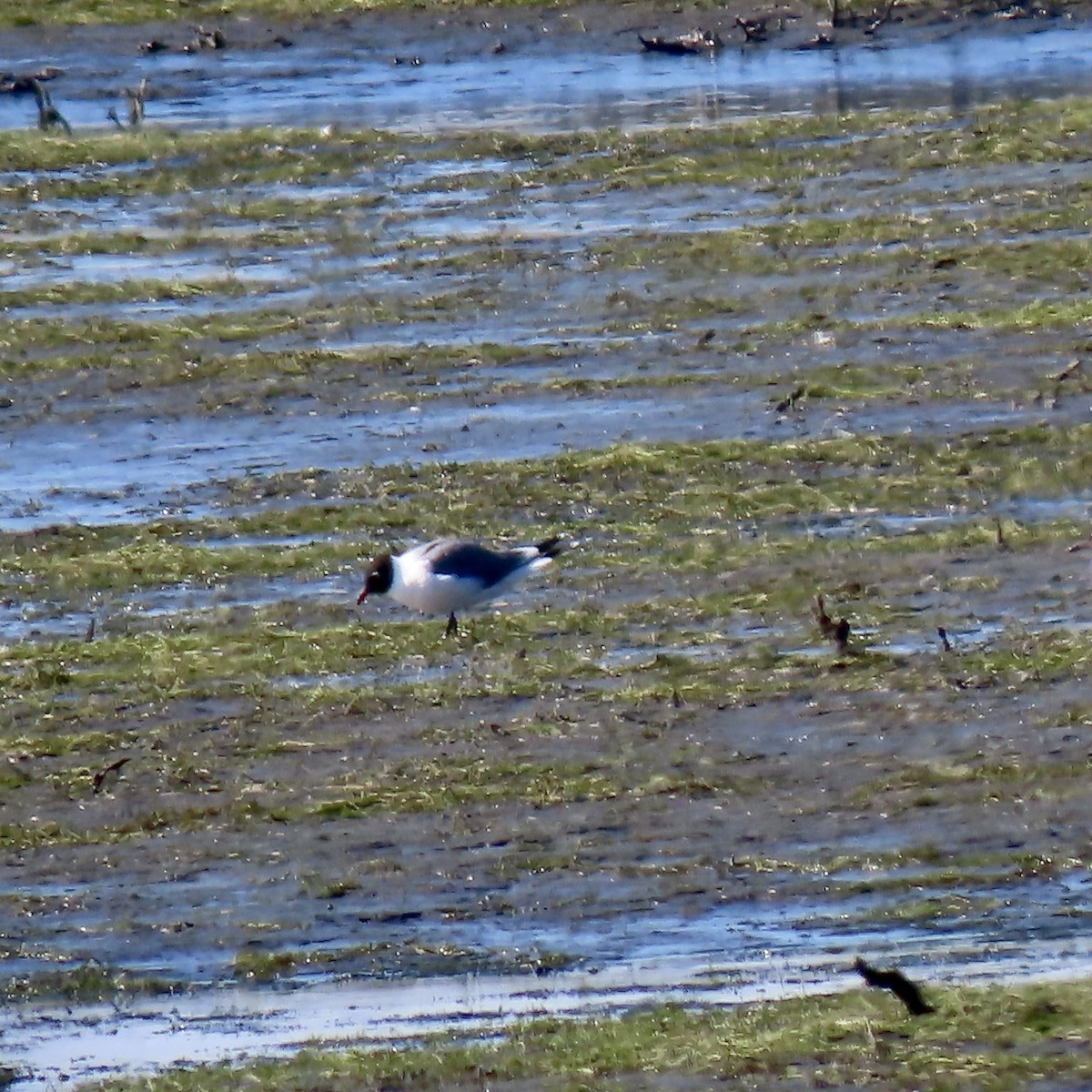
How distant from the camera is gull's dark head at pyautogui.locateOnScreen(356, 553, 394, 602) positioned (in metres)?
9.05

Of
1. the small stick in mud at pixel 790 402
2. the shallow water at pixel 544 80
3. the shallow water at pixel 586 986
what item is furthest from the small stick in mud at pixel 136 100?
the shallow water at pixel 586 986

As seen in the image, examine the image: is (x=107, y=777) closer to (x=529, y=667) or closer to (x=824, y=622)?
(x=529, y=667)

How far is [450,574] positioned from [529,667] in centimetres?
49

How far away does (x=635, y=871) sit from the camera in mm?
7023

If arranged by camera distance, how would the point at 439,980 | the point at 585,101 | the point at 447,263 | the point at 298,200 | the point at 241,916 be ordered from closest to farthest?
the point at 439,980 < the point at 241,916 < the point at 447,263 < the point at 298,200 < the point at 585,101

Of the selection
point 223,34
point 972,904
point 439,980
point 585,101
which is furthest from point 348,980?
point 223,34

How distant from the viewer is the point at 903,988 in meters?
5.76

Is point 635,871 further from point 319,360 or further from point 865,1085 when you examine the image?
point 319,360

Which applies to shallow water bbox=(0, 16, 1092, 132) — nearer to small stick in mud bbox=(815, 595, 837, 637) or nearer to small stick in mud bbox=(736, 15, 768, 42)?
small stick in mud bbox=(736, 15, 768, 42)

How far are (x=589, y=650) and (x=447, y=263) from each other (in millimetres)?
6143

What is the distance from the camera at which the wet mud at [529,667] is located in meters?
6.63

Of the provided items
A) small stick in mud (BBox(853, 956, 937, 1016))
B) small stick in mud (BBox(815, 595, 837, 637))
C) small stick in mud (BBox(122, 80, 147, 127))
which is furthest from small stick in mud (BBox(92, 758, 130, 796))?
small stick in mud (BBox(122, 80, 147, 127))

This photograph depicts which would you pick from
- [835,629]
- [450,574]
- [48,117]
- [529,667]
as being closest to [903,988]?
[835,629]

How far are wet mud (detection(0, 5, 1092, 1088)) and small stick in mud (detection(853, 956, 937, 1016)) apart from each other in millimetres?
378
